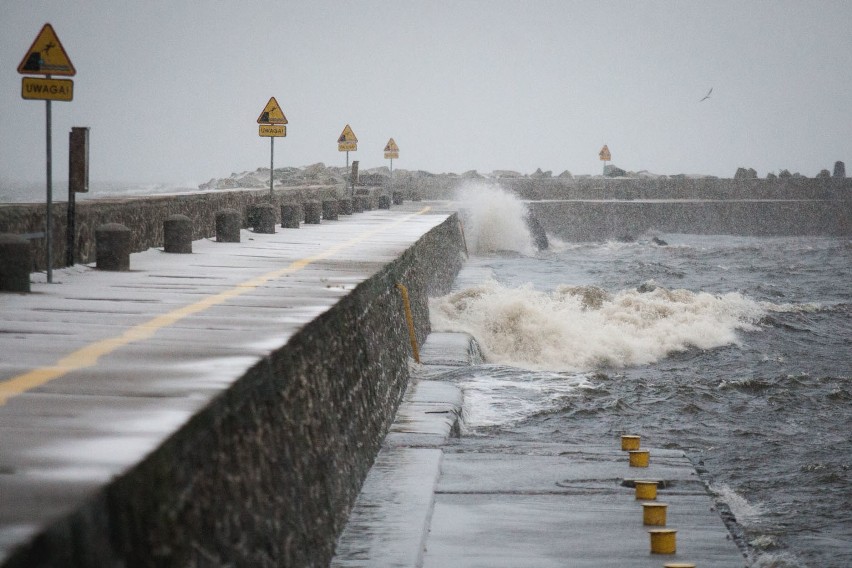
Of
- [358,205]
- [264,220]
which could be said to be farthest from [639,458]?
[358,205]

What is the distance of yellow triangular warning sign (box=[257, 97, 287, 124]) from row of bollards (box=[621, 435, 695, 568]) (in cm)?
1702

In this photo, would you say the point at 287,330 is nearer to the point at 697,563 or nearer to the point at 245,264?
the point at 697,563

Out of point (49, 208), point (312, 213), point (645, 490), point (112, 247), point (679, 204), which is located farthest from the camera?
point (679, 204)

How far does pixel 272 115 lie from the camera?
25609 mm

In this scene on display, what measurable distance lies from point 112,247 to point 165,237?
305cm

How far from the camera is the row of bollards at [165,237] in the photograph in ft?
34.4

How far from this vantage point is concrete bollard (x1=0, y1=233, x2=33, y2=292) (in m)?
10.4

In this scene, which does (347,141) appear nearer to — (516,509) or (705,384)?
(705,384)

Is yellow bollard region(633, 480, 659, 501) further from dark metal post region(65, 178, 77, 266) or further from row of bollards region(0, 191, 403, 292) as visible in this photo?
dark metal post region(65, 178, 77, 266)

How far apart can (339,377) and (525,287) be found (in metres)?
22.3

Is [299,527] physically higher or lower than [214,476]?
lower

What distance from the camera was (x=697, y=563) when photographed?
24.2 feet

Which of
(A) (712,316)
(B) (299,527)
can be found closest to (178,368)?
(B) (299,527)

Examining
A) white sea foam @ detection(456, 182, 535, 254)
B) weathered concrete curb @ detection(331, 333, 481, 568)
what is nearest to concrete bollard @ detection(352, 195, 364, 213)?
white sea foam @ detection(456, 182, 535, 254)
